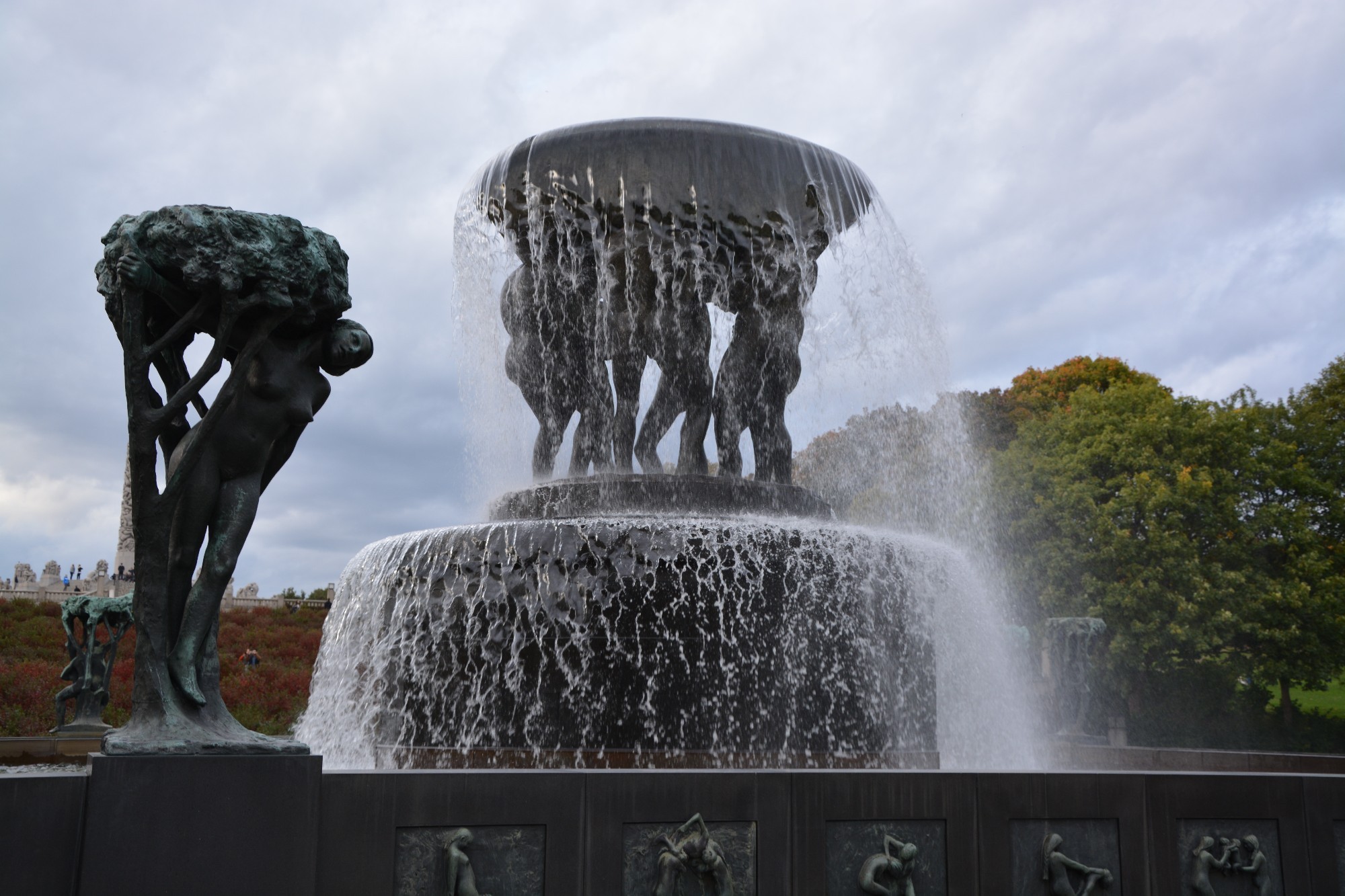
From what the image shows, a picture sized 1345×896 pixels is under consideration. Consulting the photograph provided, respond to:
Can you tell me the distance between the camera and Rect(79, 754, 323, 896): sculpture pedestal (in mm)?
4008

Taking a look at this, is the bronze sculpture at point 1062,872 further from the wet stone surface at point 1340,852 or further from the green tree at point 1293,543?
the green tree at point 1293,543

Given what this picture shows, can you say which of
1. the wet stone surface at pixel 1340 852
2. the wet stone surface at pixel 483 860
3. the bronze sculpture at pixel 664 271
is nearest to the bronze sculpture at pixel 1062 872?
the wet stone surface at pixel 1340 852

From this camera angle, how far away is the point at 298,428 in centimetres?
498

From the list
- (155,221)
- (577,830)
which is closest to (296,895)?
(577,830)

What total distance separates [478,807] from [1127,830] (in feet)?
9.90

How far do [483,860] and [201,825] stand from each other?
1070 millimetres

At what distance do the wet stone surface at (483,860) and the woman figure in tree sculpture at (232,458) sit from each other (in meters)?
1.00

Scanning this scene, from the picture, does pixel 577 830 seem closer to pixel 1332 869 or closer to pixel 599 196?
pixel 1332 869

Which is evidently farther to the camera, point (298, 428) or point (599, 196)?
point (599, 196)

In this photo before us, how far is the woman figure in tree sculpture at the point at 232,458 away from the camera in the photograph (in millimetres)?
4559

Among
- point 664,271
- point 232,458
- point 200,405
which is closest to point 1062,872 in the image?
point 232,458

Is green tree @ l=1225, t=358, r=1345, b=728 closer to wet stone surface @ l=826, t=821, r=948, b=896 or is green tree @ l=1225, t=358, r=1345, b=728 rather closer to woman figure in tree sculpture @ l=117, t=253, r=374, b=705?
wet stone surface @ l=826, t=821, r=948, b=896

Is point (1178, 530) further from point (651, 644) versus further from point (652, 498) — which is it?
point (651, 644)

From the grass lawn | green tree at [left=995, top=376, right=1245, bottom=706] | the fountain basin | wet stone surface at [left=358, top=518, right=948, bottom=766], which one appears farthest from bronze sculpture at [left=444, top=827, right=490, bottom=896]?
the grass lawn
